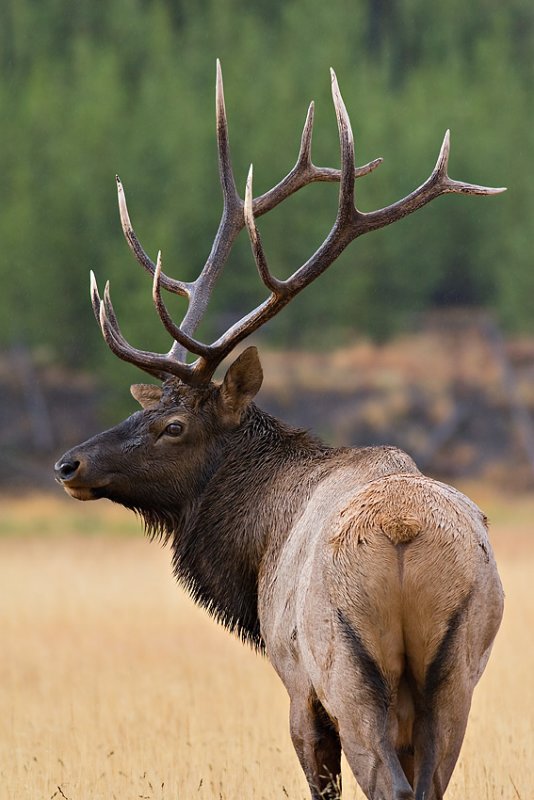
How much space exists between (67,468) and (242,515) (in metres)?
0.77

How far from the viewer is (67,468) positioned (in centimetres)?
591

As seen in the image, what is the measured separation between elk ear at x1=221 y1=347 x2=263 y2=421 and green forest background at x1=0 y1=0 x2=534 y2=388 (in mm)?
20985

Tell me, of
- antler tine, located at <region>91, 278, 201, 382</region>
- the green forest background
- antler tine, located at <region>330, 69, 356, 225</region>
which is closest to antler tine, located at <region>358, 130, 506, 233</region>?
antler tine, located at <region>330, 69, 356, 225</region>

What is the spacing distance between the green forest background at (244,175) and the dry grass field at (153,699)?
42.6 ft

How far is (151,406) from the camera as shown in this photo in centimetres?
619

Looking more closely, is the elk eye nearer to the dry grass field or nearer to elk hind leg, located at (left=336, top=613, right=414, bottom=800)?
the dry grass field

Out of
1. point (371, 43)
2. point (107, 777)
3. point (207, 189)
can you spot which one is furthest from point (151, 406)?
point (371, 43)

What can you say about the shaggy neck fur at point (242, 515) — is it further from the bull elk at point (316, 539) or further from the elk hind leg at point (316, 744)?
the elk hind leg at point (316, 744)

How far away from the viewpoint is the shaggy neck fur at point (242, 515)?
5793mm

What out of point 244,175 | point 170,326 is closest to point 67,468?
point 170,326

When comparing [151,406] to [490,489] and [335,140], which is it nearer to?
[490,489]

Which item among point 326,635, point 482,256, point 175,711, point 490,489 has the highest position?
point 482,256

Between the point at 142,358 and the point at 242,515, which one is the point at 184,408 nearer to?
the point at 142,358

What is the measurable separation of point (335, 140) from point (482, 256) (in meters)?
5.76
